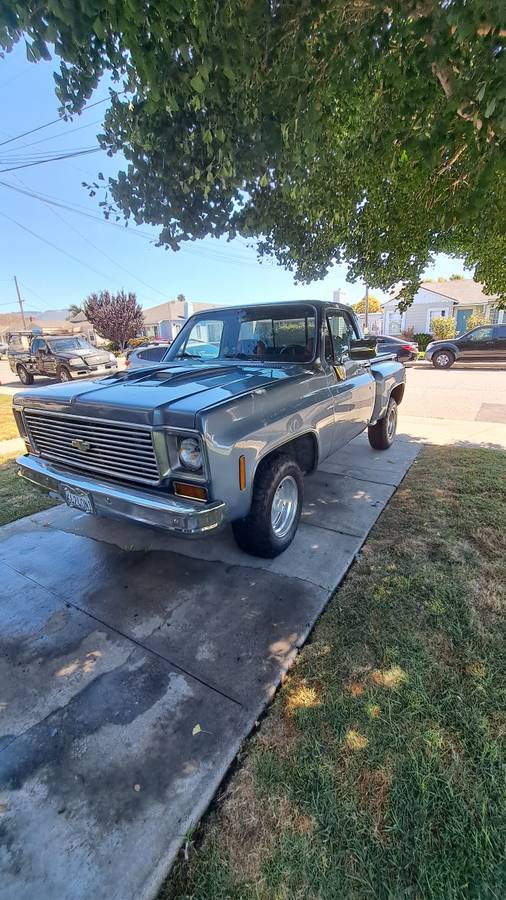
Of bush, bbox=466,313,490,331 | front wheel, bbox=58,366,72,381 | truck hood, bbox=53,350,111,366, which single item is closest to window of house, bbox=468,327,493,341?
bush, bbox=466,313,490,331

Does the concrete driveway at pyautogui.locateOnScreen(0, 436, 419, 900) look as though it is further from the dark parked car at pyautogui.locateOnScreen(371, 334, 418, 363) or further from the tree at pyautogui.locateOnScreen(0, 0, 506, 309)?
the dark parked car at pyautogui.locateOnScreen(371, 334, 418, 363)

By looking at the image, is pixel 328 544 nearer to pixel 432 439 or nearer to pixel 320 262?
pixel 432 439

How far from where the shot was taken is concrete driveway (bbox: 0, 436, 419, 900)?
1553mm

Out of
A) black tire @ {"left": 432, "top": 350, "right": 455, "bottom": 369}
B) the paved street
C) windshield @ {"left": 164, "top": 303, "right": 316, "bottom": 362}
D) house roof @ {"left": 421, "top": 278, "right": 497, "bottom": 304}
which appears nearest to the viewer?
windshield @ {"left": 164, "top": 303, "right": 316, "bottom": 362}

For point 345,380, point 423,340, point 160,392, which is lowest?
point 423,340

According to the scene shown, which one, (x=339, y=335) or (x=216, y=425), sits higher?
(x=339, y=335)

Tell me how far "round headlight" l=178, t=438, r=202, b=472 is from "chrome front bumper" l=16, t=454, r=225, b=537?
22cm

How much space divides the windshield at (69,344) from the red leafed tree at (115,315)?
60.1 feet

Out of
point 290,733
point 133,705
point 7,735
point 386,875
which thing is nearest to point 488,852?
point 386,875

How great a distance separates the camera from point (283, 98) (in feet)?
9.53

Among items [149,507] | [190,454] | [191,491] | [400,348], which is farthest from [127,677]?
[400,348]

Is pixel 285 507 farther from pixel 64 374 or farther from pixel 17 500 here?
pixel 64 374

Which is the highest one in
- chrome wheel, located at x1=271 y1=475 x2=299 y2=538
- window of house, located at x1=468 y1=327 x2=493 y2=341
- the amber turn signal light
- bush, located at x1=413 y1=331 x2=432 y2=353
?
the amber turn signal light

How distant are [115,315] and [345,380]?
3440 cm
